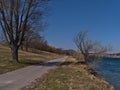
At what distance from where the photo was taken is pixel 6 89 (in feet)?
36.6

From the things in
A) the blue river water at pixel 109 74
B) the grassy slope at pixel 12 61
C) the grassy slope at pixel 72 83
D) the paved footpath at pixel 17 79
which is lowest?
the blue river water at pixel 109 74

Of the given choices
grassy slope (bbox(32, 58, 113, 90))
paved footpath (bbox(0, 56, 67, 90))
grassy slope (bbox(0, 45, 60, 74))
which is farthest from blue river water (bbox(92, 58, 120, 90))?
grassy slope (bbox(0, 45, 60, 74))

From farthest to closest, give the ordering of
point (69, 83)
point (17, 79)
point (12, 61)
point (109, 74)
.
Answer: point (109, 74) < point (12, 61) < point (17, 79) < point (69, 83)

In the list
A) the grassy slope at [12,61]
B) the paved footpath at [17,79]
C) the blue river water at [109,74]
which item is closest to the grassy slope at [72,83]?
the paved footpath at [17,79]

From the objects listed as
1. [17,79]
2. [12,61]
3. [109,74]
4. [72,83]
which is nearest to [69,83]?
[72,83]

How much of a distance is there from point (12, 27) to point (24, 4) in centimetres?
296

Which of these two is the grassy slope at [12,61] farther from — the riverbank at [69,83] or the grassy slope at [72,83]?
the grassy slope at [72,83]

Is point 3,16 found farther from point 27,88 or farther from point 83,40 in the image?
point 27,88

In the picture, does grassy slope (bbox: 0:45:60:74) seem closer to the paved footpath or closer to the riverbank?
the paved footpath

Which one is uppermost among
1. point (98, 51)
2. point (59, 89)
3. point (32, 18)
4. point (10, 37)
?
point (32, 18)

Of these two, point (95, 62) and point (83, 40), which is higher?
point (83, 40)

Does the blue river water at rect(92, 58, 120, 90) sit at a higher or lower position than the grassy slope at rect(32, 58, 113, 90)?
lower

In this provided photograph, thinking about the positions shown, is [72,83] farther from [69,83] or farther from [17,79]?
[17,79]

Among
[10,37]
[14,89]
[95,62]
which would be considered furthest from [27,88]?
[95,62]
